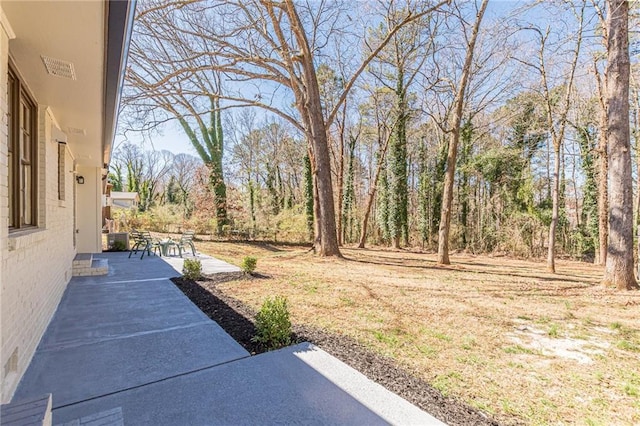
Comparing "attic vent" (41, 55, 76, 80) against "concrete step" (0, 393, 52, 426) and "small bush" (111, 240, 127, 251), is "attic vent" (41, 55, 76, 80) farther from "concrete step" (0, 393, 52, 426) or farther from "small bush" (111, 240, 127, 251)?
"small bush" (111, 240, 127, 251)

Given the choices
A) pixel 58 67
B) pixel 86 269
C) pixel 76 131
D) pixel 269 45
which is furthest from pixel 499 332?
pixel 269 45

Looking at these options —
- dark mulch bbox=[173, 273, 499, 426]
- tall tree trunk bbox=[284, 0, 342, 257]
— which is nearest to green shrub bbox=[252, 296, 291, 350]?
dark mulch bbox=[173, 273, 499, 426]

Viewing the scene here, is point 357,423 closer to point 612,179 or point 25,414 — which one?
point 25,414

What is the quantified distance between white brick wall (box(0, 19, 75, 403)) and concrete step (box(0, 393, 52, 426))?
1.85 feet

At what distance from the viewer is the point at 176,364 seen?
286 centimetres

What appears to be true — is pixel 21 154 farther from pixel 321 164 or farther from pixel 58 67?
pixel 321 164

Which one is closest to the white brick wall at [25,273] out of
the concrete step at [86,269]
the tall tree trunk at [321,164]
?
the concrete step at [86,269]

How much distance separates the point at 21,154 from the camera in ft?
10.4

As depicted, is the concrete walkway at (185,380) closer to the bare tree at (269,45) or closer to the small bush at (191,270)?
the small bush at (191,270)

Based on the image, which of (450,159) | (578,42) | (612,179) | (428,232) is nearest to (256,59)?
(450,159)

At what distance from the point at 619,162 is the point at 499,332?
5150 millimetres

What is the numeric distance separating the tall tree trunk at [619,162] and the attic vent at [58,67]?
910 centimetres

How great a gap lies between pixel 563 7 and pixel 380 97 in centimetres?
981

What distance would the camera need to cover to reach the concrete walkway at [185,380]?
2.14 metres
